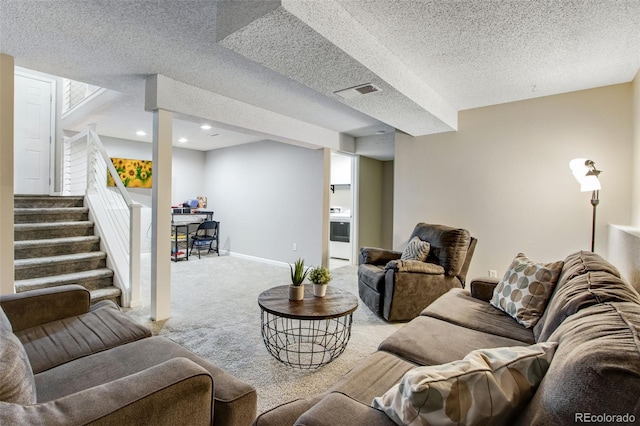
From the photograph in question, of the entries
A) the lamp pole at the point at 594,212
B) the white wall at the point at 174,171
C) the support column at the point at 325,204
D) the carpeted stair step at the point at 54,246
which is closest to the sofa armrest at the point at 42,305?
the carpeted stair step at the point at 54,246

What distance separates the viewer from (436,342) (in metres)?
1.64

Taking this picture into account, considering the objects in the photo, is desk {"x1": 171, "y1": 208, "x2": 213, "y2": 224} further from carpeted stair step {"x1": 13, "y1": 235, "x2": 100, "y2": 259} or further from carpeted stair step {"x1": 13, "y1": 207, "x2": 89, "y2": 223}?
carpeted stair step {"x1": 13, "y1": 235, "x2": 100, "y2": 259}

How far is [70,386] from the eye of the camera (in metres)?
1.24

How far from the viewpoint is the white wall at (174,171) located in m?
6.16

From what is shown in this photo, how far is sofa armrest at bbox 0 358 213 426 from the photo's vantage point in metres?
0.84

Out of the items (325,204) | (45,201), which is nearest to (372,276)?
(325,204)

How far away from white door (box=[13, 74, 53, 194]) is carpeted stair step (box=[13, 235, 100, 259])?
1852 mm

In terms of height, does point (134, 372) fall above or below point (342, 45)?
below

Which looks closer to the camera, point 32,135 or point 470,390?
point 470,390

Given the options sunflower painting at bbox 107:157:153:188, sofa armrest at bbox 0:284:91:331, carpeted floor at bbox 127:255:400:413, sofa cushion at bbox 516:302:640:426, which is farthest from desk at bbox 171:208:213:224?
sofa cushion at bbox 516:302:640:426

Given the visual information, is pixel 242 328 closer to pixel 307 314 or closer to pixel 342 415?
pixel 307 314

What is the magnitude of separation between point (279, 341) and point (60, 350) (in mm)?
1501

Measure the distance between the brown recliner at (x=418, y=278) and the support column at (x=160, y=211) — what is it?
2070 millimetres

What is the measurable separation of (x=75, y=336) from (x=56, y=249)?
258cm
